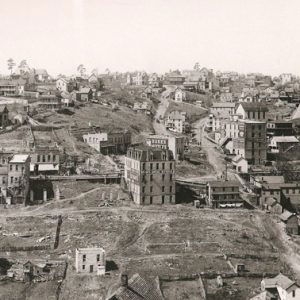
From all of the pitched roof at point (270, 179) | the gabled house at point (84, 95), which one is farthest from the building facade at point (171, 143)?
the gabled house at point (84, 95)

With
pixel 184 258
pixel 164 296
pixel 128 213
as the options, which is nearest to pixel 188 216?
pixel 128 213

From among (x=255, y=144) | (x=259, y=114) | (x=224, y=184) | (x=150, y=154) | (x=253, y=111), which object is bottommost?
(x=224, y=184)

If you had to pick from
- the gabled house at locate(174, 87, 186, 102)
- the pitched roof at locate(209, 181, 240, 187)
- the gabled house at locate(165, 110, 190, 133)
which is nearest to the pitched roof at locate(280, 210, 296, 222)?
the pitched roof at locate(209, 181, 240, 187)

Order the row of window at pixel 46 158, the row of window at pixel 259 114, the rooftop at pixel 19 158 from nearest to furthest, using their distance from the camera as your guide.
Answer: the rooftop at pixel 19 158
the row of window at pixel 46 158
the row of window at pixel 259 114

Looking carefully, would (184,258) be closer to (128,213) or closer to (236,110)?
(128,213)

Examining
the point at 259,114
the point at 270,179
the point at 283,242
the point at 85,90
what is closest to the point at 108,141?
the point at 270,179

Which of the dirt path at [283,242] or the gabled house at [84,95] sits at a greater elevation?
the gabled house at [84,95]

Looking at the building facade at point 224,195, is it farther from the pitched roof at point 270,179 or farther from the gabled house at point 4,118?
the gabled house at point 4,118

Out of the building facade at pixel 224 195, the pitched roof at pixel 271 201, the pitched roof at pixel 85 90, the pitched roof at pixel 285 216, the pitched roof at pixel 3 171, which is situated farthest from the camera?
the pitched roof at pixel 85 90

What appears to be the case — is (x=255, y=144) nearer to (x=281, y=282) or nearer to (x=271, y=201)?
(x=271, y=201)

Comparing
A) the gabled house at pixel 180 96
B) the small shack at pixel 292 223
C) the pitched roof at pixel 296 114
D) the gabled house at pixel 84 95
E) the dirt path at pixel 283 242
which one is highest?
Result: the gabled house at pixel 84 95
